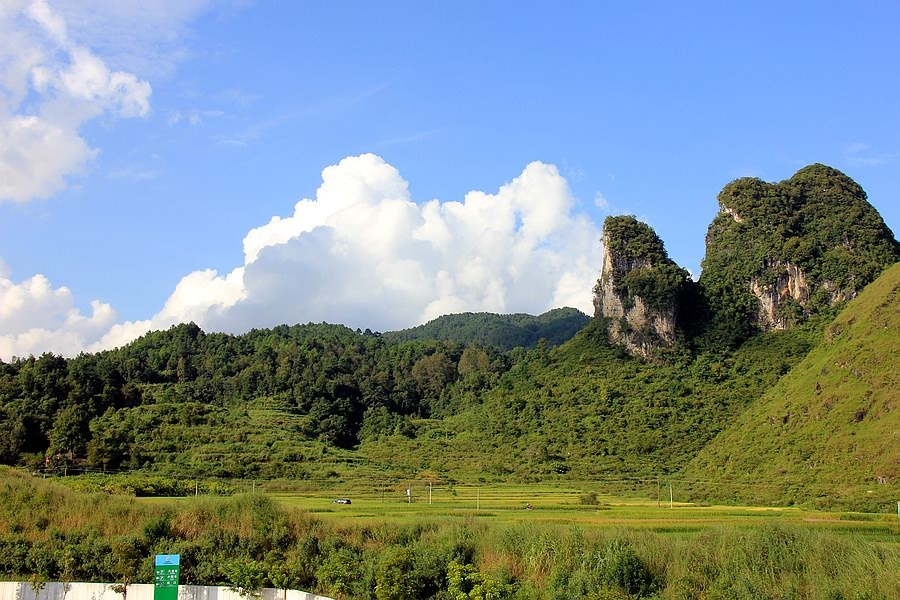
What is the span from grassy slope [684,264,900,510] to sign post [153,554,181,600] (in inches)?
1348

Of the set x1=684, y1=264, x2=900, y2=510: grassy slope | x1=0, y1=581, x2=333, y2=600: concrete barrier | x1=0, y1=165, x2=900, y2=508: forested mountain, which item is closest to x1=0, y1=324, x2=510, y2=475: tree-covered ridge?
x1=0, y1=165, x2=900, y2=508: forested mountain

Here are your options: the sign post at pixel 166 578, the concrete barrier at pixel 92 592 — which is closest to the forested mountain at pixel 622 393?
the concrete barrier at pixel 92 592

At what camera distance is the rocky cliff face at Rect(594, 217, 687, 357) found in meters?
81.8

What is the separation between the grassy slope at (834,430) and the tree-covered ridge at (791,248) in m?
15.1

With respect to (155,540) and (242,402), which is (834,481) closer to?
(155,540)

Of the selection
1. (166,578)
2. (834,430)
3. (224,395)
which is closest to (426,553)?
(166,578)

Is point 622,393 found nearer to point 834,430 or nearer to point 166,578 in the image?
point 834,430

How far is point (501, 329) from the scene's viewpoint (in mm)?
175875

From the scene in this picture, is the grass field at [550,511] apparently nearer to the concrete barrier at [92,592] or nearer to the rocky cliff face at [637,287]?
the concrete barrier at [92,592]

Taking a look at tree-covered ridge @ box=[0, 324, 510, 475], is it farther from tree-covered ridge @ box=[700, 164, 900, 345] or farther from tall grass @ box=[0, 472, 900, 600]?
tree-covered ridge @ box=[700, 164, 900, 345]

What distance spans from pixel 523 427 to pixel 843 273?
1354 inches

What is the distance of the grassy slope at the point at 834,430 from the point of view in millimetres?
45938

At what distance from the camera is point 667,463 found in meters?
65.1

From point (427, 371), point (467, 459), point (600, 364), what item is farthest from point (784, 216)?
point (427, 371)
